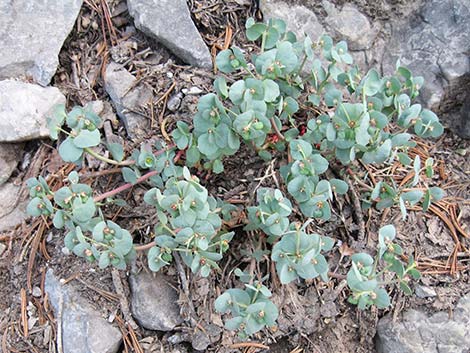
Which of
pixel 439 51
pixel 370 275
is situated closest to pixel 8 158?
pixel 370 275

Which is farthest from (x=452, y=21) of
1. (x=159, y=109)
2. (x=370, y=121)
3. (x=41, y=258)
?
(x=41, y=258)

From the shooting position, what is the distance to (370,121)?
7.07 feet

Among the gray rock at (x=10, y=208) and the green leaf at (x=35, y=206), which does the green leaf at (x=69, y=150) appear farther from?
the gray rock at (x=10, y=208)

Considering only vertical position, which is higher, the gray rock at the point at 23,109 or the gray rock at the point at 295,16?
the gray rock at the point at 295,16

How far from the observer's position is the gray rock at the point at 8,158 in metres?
2.52

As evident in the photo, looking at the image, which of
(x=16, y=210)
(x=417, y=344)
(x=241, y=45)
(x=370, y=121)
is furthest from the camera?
(x=241, y=45)

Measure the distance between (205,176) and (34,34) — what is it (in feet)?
3.58

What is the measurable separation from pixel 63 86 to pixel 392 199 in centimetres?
161

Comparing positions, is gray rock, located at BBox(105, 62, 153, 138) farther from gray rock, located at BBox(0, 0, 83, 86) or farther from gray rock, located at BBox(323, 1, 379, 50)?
gray rock, located at BBox(323, 1, 379, 50)

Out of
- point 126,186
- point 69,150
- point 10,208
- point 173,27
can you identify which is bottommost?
point 10,208

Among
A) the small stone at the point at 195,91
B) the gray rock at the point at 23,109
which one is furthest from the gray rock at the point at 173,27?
the gray rock at the point at 23,109

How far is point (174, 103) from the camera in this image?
2555 mm

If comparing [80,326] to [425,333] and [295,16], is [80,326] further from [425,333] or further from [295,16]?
[295,16]

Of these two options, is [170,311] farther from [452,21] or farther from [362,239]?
[452,21]
